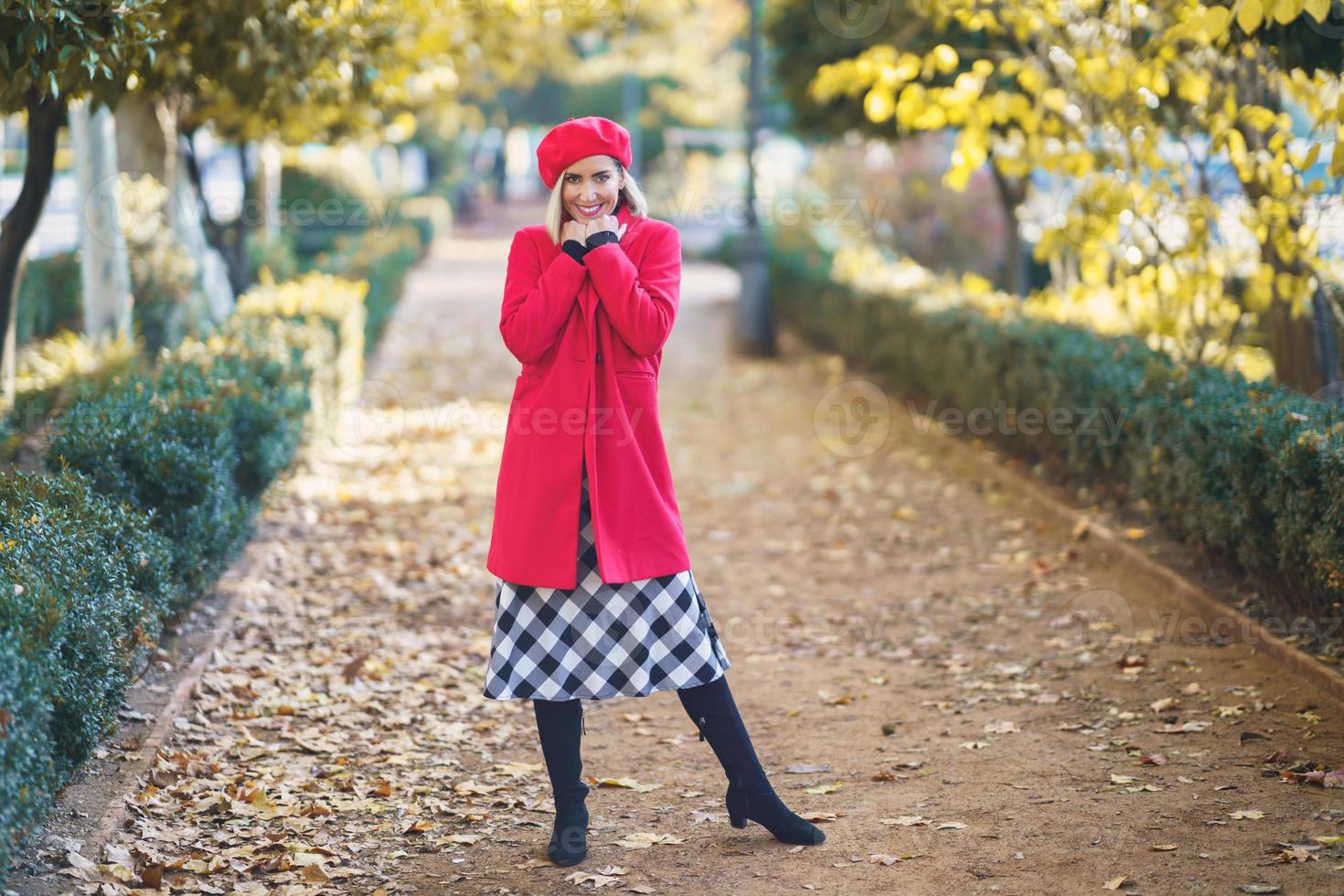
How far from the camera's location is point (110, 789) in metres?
3.95

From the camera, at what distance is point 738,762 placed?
365 cm

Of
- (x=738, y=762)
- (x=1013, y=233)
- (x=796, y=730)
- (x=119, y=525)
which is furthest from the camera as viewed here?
(x=1013, y=233)

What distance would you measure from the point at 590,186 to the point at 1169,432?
3.56 metres

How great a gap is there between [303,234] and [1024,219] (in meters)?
14.4

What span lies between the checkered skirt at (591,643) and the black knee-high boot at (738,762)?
0.12 metres

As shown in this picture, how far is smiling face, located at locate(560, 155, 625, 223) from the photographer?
3.51m

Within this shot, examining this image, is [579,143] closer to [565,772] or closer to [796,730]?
[565,772]

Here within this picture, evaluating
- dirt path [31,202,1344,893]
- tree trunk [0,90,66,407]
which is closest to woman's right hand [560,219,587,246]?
dirt path [31,202,1344,893]

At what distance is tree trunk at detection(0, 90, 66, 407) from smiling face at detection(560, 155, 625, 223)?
337 cm

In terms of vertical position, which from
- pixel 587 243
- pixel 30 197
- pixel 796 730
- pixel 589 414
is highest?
pixel 30 197

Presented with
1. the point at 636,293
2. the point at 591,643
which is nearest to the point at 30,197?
the point at 636,293

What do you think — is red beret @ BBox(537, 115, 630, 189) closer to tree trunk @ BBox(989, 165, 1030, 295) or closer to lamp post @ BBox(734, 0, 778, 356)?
tree trunk @ BBox(989, 165, 1030, 295)

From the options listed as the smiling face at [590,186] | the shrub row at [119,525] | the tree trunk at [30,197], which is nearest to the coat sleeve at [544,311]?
the smiling face at [590,186]

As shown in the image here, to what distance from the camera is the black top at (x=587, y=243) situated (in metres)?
3.49
